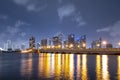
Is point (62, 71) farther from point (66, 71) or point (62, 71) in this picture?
point (66, 71)

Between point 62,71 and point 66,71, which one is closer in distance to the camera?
point 62,71

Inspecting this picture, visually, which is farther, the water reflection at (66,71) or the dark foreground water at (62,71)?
the water reflection at (66,71)

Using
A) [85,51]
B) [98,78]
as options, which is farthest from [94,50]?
[98,78]

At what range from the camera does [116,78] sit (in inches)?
1986

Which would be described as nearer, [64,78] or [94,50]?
[64,78]

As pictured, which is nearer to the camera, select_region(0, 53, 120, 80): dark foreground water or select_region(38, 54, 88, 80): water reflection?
select_region(0, 53, 120, 80): dark foreground water

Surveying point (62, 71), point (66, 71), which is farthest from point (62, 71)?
point (66, 71)

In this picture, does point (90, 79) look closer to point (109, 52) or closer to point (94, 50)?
point (109, 52)

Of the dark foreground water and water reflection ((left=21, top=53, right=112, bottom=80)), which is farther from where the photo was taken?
water reflection ((left=21, top=53, right=112, bottom=80))

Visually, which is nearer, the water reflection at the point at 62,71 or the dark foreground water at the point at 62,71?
the dark foreground water at the point at 62,71

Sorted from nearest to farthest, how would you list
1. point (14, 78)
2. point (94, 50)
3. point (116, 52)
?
point (14, 78) < point (116, 52) < point (94, 50)

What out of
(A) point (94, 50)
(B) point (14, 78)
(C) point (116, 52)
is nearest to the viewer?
(B) point (14, 78)

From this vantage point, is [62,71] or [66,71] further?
[66,71]

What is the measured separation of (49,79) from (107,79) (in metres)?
→ 9.71
